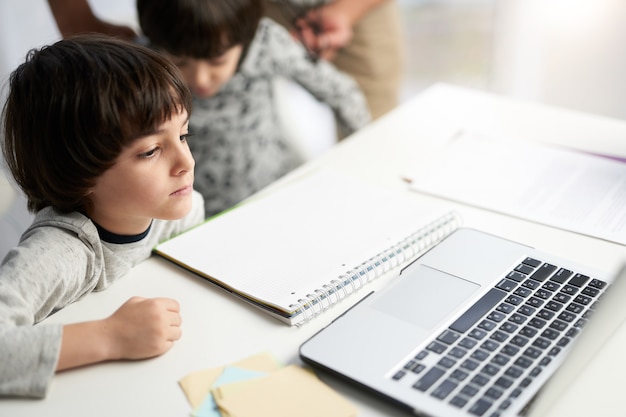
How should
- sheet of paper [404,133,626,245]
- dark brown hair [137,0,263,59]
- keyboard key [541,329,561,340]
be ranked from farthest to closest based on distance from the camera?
dark brown hair [137,0,263,59] < sheet of paper [404,133,626,245] < keyboard key [541,329,561,340]

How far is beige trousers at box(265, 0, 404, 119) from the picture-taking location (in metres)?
1.98

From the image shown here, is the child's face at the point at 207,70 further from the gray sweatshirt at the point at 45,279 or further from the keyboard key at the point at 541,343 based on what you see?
the keyboard key at the point at 541,343

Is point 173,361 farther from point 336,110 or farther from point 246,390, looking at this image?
point 336,110

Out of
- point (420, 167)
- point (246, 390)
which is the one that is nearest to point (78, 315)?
point (246, 390)

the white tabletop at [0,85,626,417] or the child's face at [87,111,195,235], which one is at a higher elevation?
the child's face at [87,111,195,235]

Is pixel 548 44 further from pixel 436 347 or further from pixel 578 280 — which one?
pixel 436 347

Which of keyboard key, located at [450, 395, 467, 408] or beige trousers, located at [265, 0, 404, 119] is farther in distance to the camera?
beige trousers, located at [265, 0, 404, 119]

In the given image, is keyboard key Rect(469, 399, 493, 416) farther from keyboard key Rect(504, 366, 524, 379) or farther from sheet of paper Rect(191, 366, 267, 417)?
sheet of paper Rect(191, 366, 267, 417)

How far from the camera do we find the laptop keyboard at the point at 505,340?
0.66m

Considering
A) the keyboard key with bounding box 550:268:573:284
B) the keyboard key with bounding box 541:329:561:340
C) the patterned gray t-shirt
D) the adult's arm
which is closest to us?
the keyboard key with bounding box 541:329:561:340

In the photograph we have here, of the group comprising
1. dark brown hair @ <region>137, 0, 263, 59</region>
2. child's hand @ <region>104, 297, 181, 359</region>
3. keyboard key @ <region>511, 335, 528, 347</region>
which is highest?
dark brown hair @ <region>137, 0, 263, 59</region>

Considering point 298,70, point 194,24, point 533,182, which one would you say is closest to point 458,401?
point 533,182

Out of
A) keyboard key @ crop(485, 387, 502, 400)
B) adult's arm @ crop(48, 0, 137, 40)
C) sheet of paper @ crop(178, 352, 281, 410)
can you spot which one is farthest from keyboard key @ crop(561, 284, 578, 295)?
adult's arm @ crop(48, 0, 137, 40)

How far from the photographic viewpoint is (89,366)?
76 centimetres
